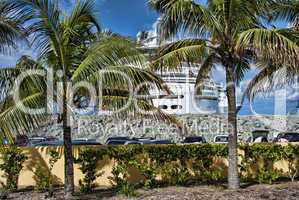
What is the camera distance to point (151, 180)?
476 inches

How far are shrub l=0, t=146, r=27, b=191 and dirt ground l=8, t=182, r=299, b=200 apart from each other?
0.49 m

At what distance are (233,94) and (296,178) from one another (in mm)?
4591

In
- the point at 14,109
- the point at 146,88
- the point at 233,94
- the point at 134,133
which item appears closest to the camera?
the point at 14,109

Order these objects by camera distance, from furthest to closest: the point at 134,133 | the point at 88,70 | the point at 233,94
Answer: the point at 134,133 < the point at 233,94 < the point at 88,70

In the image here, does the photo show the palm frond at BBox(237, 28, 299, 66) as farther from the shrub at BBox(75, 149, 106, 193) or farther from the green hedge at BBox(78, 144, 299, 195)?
the shrub at BBox(75, 149, 106, 193)

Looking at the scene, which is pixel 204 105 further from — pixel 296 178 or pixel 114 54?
pixel 114 54

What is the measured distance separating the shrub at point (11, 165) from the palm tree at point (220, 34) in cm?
508

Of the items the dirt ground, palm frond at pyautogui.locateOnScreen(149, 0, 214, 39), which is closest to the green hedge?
the dirt ground

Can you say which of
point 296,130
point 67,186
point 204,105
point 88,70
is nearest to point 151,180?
point 67,186

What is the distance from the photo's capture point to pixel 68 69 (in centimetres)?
1005

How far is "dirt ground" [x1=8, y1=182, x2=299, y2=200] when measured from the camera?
34.2ft

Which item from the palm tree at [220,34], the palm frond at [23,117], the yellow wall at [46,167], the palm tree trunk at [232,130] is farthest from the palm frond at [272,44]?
the yellow wall at [46,167]

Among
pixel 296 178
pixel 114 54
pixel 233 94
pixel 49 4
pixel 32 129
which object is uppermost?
pixel 49 4

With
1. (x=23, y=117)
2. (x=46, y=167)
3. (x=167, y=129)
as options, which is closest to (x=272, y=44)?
(x=23, y=117)
